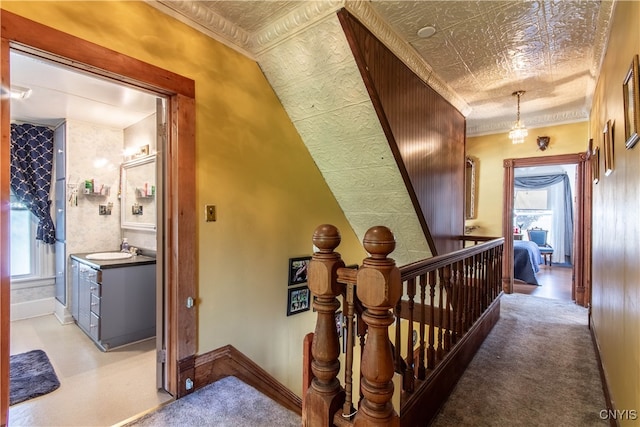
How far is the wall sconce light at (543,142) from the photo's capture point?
437 centimetres

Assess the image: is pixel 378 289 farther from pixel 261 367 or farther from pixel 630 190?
pixel 261 367

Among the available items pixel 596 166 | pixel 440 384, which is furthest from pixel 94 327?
pixel 596 166

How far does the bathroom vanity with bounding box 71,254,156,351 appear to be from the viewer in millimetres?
2949

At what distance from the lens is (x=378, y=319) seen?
1.08 meters

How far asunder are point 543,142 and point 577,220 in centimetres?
119

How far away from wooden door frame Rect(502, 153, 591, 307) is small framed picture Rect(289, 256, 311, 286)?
11.1 feet

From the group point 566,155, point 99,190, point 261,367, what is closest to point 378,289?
point 261,367

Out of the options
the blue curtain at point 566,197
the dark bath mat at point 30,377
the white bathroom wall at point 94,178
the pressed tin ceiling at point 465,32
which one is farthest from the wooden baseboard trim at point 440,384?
the blue curtain at point 566,197

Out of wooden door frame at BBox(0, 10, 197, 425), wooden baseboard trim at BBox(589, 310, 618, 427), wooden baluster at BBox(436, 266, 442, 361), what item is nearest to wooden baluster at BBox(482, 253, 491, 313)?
wooden baseboard trim at BBox(589, 310, 618, 427)

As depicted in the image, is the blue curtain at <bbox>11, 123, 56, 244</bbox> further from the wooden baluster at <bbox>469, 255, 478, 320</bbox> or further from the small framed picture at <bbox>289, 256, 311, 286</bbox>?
the wooden baluster at <bbox>469, 255, 478, 320</bbox>

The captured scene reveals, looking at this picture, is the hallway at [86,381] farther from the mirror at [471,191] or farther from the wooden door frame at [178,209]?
the mirror at [471,191]

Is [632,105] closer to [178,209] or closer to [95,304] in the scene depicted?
[178,209]

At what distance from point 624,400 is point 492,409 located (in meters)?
0.60

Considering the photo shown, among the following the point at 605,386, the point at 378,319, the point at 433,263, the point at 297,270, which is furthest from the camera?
the point at 297,270
